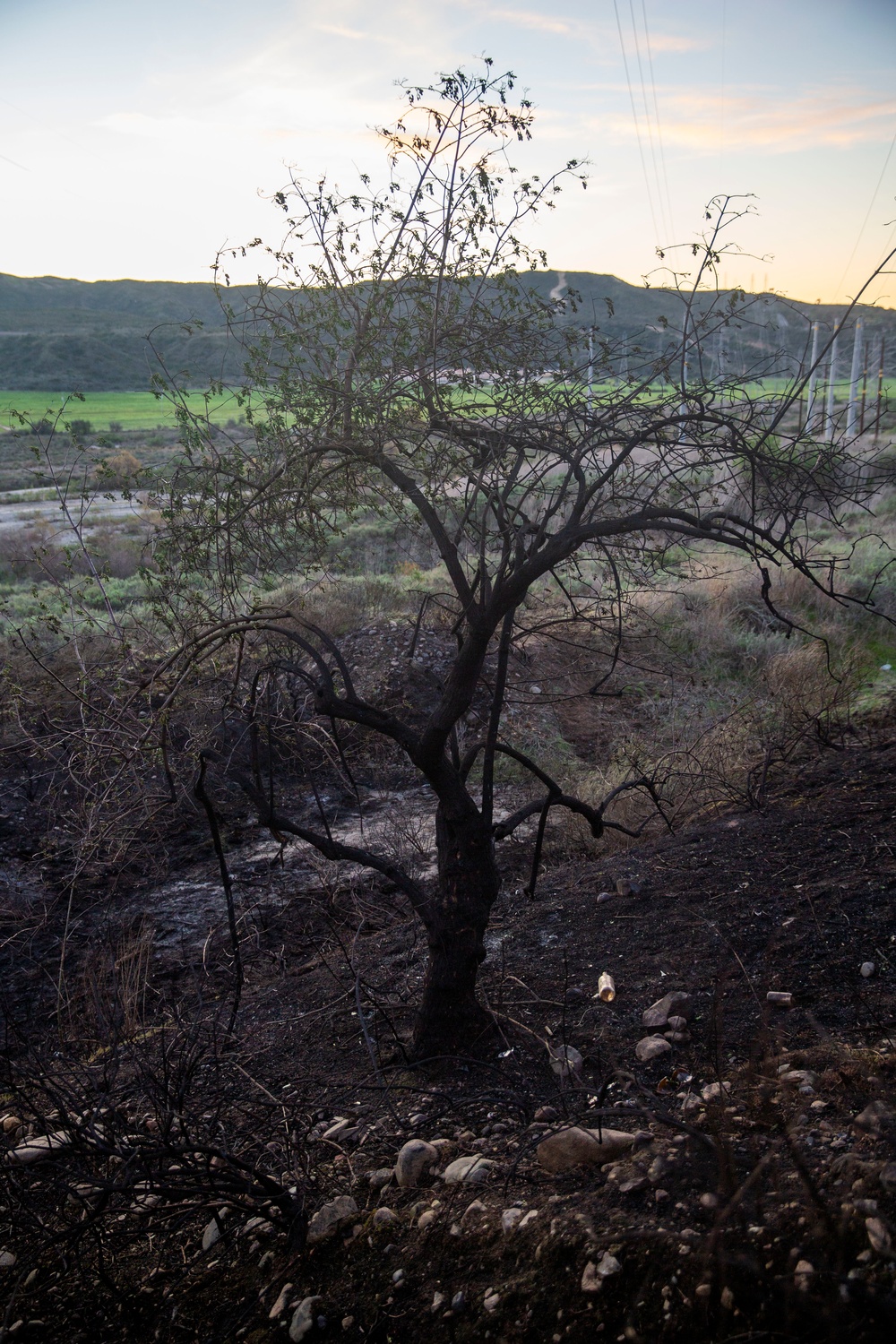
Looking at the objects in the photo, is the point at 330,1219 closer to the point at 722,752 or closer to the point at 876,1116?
the point at 876,1116

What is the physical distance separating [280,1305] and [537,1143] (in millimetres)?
791

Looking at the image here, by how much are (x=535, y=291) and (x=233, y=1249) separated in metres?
3.34

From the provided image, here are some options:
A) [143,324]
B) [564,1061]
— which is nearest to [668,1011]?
[564,1061]

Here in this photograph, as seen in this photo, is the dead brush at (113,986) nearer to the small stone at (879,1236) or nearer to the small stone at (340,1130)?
the small stone at (340,1130)

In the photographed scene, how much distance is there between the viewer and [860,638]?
9.83m

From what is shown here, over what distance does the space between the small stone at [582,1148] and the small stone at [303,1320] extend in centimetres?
67

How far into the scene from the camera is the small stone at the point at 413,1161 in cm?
241

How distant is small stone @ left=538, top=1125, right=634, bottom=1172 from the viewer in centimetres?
221

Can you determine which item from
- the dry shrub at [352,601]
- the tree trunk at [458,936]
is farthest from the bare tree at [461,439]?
the dry shrub at [352,601]

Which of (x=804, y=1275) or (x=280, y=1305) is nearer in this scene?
(x=804, y=1275)

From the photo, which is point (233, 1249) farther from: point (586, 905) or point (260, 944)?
point (260, 944)

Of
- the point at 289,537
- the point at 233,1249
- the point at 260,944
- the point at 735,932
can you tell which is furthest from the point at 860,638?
the point at 233,1249

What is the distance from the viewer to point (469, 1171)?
2.34 meters

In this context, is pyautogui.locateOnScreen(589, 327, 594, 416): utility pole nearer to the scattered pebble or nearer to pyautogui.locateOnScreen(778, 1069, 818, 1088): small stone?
pyautogui.locateOnScreen(778, 1069, 818, 1088): small stone
